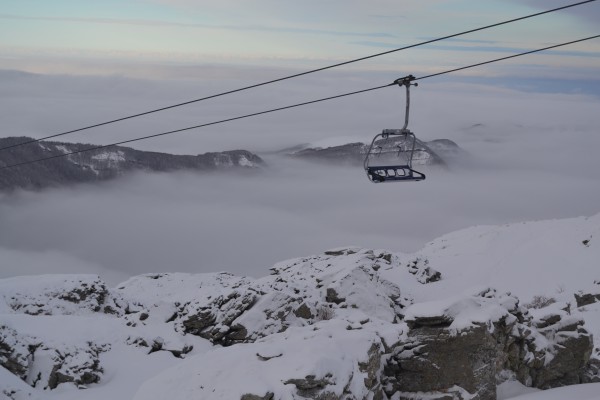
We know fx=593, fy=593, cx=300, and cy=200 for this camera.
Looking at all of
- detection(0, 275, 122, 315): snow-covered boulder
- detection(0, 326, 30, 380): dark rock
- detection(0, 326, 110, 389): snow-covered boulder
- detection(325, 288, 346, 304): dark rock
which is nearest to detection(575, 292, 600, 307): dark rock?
detection(325, 288, 346, 304): dark rock

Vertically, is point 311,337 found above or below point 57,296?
above

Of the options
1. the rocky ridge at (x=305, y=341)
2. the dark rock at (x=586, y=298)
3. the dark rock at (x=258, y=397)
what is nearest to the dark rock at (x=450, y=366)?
the rocky ridge at (x=305, y=341)

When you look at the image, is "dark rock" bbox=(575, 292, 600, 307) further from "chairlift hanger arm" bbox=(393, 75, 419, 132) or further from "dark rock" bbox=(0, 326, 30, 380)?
"dark rock" bbox=(0, 326, 30, 380)

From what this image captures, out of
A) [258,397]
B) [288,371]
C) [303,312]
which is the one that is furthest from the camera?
[303,312]

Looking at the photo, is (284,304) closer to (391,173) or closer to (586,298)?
(391,173)

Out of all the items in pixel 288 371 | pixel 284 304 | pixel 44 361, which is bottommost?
pixel 44 361

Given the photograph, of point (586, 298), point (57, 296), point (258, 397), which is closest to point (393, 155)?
point (258, 397)

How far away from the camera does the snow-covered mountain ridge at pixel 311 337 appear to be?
14.4 m

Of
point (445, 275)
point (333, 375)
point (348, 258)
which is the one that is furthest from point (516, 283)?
point (333, 375)

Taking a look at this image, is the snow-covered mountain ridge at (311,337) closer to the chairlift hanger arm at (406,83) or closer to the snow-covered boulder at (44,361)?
the snow-covered boulder at (44,361)

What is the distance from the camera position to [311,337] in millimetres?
15438

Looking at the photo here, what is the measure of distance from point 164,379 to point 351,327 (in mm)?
5285

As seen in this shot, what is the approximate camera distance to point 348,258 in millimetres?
38125

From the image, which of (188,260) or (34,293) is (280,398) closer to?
(34,293)
